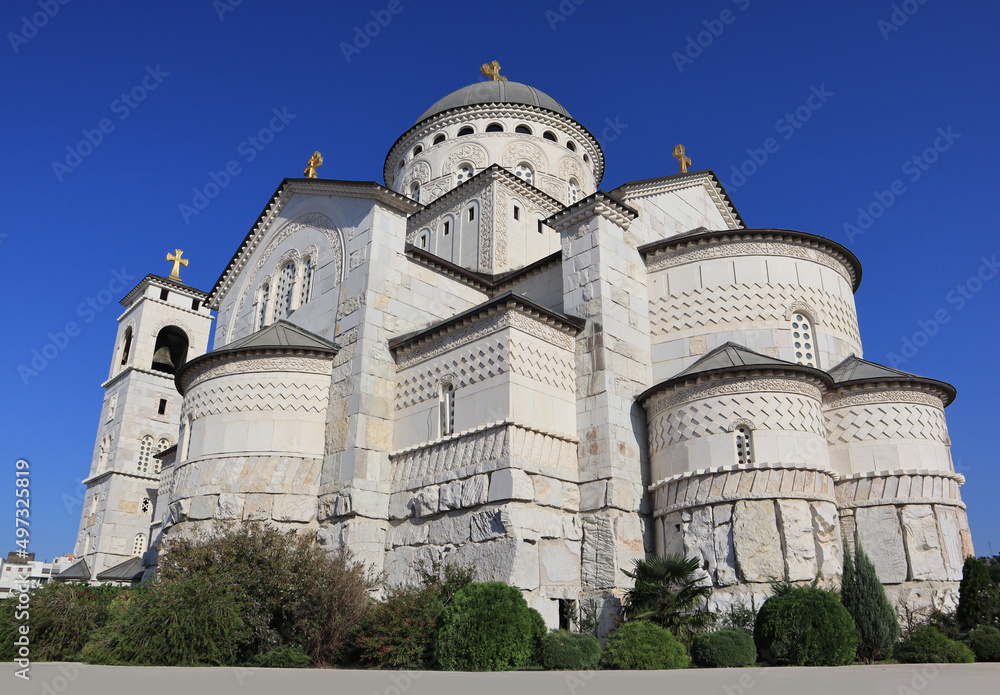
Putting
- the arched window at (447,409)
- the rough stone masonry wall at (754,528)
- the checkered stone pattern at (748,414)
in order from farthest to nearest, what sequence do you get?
the arched window at (447,409) → the checkered stone pattern at (748,414) → the rough stone masonry wall at (754,528)

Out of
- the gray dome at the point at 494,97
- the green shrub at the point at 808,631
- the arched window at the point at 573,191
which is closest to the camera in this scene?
the green shrub at the point at 808,631

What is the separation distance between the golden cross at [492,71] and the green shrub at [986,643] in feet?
87.6

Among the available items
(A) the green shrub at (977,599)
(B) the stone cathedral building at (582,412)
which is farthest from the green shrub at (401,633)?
(A) the green shrub at (977,599)

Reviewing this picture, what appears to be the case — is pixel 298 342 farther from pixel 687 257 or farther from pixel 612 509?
pixel 687 257

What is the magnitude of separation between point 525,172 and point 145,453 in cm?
2254

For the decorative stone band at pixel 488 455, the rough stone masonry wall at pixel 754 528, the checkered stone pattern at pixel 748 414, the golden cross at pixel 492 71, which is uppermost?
→ the golden cross at pixel 492 71

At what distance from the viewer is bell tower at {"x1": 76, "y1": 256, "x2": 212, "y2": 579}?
32656mm

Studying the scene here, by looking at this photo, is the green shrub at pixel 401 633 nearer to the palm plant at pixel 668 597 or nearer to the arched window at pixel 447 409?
the palm plant at pixel 668 597

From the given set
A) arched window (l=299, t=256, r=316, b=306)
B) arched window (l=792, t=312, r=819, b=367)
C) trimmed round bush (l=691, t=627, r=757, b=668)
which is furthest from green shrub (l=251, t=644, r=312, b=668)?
arched window (l=792, t=312, r=819, b=367)

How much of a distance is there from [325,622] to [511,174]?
17613 millimetres

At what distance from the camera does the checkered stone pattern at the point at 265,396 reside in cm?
1767

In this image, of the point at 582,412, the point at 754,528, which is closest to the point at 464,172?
the point at 582,412

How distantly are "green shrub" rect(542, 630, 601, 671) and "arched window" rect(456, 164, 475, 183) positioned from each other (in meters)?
20.0

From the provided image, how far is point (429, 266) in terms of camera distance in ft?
66.0
